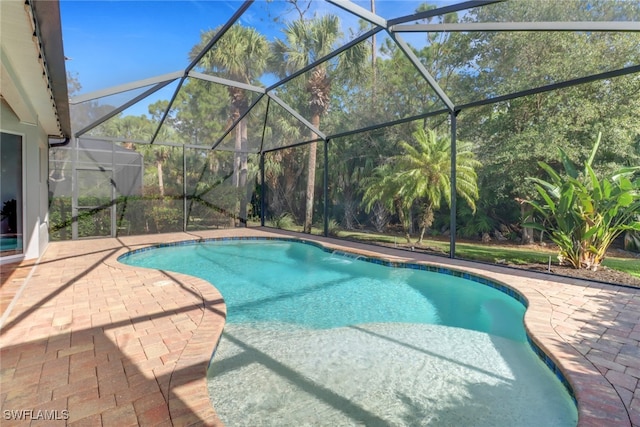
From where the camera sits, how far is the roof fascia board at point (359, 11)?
16.5 feet

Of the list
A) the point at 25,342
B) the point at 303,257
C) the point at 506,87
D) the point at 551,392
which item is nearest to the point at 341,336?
the point at 551,392

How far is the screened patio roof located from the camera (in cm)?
762

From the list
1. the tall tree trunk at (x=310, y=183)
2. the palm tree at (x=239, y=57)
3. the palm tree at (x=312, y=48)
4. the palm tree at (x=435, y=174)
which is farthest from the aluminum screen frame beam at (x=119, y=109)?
the palm tree at (x=435, y=174)

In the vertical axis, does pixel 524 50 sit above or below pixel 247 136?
above

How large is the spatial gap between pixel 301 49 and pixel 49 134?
874 centimetres

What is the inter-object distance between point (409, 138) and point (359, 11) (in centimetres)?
905

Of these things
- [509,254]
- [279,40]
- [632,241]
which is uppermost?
[279,40]

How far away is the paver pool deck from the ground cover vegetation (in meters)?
3.37

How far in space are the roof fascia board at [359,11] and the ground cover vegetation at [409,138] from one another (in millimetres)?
1371

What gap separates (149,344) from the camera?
10.6ft

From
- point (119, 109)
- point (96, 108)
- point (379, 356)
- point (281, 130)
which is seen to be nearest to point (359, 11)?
point (379, 356)

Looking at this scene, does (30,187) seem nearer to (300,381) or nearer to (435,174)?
(300,381)

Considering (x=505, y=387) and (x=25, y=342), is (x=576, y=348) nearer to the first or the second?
(x=505, y=387)

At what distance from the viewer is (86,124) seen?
986cm
